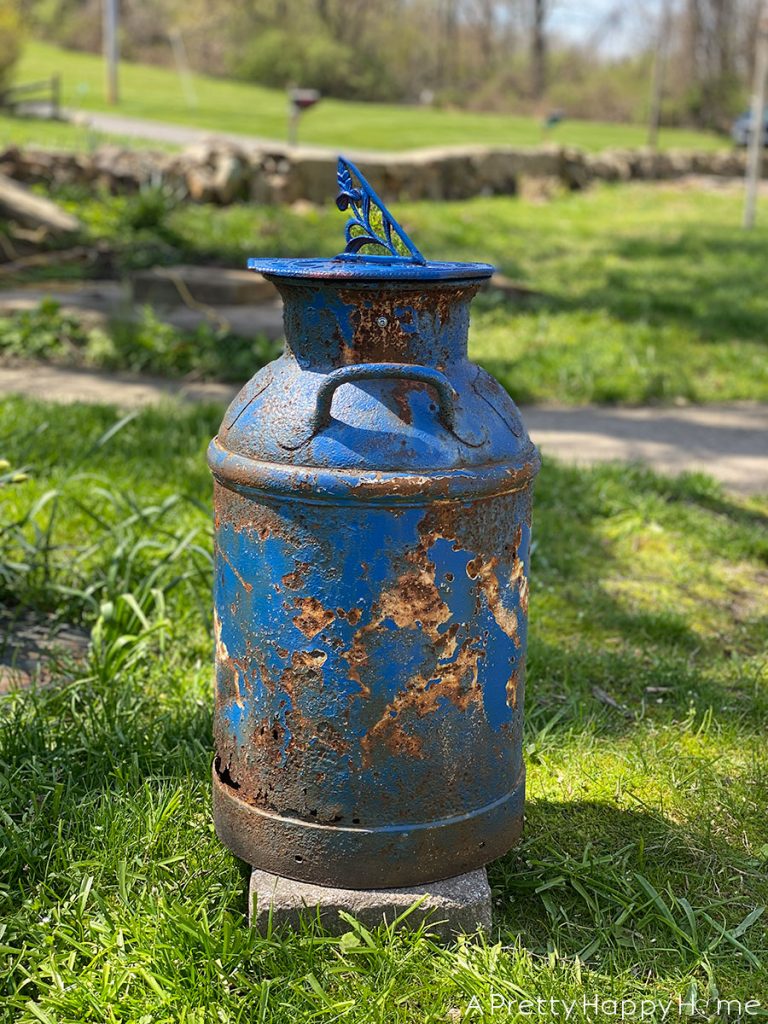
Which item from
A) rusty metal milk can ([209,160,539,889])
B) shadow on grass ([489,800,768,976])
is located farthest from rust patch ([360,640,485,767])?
shadow on grass ([489,800,768,976])

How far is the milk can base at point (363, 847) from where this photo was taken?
221cm

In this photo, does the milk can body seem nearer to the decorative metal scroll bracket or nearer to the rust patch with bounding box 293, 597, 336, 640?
the rust patch with bounding box 293, 597, 336, 640

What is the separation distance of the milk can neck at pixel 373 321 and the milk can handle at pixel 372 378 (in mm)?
66

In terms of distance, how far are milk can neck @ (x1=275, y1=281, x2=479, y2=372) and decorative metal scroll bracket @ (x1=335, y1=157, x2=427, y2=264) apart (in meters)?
0.14

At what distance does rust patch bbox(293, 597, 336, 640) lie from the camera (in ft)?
7.00

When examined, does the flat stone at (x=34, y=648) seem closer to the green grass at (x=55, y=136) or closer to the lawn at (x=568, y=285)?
the lawn at (x=568, y=285)

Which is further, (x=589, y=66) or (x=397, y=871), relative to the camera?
(x=589, y=66)

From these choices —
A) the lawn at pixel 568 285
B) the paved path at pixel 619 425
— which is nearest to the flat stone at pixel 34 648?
the paved path at pixel 619 425

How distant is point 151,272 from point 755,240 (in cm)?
682

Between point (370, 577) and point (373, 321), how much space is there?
0.46 metres

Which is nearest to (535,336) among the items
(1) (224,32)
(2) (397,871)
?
(2) (397,871)

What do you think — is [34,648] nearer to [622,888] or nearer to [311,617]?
[311,617]

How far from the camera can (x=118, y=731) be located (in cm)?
273

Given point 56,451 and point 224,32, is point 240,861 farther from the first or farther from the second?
point 224,32
